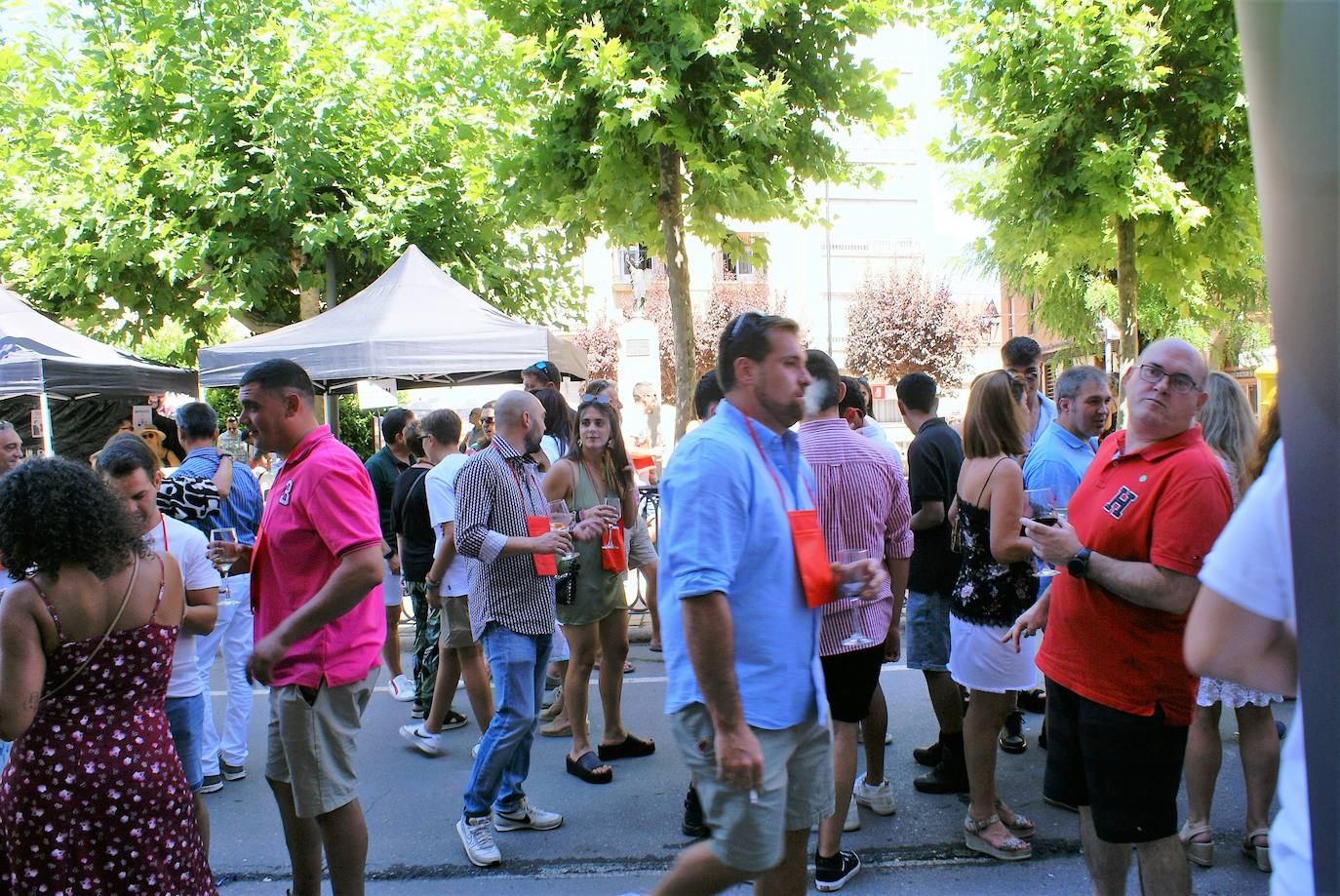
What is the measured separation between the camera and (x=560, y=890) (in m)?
3.84

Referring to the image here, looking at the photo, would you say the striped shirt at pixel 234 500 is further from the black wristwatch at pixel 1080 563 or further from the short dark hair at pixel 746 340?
the black wristwatch at pixel 1080 563

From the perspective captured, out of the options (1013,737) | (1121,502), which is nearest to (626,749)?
(1013,737)

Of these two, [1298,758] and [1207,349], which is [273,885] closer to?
[1298,758]

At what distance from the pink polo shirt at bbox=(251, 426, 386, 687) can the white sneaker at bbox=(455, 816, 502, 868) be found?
3.90 feet

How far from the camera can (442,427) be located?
6.01 m

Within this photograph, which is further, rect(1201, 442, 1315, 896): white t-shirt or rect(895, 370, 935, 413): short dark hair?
rect(895, 370, 935, 413): short dark hair

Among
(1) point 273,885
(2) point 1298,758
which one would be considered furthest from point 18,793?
(2) point 1298,758

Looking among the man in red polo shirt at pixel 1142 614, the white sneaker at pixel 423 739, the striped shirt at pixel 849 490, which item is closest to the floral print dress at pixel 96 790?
the striped shirt at pixel 849 490

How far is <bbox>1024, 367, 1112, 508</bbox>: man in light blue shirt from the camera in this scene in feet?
14.6

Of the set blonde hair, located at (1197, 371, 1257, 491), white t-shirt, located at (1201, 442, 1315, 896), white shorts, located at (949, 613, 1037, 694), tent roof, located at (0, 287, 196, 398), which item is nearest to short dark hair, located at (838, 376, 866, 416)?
white shorts, located at (949, 613, 1037, 694)

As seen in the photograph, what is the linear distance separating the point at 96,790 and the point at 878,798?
3131 mm

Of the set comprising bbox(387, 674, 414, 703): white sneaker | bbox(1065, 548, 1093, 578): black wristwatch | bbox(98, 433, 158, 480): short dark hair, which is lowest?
bbox(387, 674, 414, 703): white sneaker

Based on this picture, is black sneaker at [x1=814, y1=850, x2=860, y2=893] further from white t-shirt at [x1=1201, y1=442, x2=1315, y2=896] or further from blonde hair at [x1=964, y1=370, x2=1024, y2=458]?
white t-shirt at [x1=1201, y1=442, x2=1315, y2=896]

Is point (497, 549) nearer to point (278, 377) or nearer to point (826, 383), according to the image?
point (278, 377)
